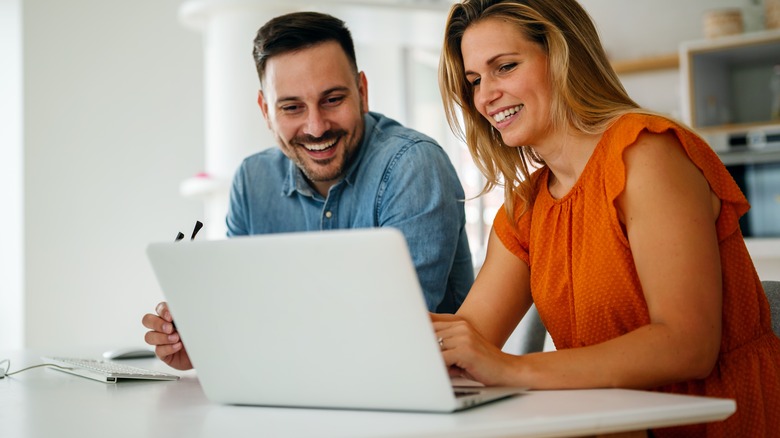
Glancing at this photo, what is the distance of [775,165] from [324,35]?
2.91 m

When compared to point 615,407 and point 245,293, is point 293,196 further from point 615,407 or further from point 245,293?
point 615,407

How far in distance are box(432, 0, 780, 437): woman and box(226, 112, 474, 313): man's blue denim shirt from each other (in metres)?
0.24


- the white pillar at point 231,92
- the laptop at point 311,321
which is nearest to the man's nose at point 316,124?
the laptop at point 311,321

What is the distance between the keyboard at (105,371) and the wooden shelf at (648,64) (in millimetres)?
3783

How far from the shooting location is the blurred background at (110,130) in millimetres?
4555

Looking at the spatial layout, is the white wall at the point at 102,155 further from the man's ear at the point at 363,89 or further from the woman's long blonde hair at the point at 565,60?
the woman's long blonde hair at the point at 565,60

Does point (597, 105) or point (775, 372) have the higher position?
point (597, 105)

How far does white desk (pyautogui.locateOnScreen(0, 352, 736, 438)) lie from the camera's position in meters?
0.88

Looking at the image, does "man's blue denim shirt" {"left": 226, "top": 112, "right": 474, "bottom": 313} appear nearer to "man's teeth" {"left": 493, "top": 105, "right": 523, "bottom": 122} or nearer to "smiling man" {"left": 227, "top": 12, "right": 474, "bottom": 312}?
"smiling man" {"left": 227, "top": 12, "right": 474, "bottom": 312}

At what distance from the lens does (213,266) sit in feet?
3.36

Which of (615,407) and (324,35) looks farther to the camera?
(324,35)

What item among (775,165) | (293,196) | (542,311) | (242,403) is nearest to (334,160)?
(293,196)

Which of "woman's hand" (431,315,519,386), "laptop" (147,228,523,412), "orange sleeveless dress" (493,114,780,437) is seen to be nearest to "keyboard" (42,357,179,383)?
"laptop" (147,228,523,412)

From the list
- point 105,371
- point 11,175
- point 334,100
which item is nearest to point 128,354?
point 105,371
